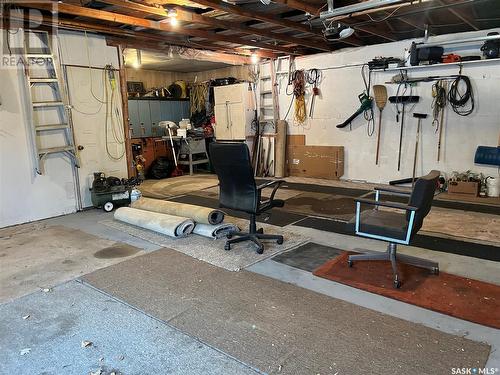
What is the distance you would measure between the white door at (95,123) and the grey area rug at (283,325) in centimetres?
288

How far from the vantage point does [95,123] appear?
565cm

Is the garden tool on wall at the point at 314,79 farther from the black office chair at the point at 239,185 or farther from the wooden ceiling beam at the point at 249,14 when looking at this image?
the black office chair at the point at 239,185

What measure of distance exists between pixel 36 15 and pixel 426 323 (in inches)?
210

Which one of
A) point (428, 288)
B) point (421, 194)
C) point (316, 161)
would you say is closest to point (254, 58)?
point (316, 161)

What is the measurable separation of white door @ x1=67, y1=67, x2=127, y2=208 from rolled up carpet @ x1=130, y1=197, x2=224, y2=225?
54.1 inches

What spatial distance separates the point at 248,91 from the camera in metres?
8.11

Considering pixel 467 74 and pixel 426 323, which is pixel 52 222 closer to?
pixel 426 323

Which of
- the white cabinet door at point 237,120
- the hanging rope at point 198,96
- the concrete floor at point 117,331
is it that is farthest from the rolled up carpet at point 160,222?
the hanging rope at point 198,96

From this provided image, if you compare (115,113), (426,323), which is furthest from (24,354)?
(115,113)

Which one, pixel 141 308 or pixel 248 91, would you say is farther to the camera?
pixel 248 91

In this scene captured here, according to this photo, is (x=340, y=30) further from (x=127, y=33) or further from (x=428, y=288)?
(x=428, y=288)

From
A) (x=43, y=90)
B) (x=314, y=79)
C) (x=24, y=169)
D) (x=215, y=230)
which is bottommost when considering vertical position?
(x=215, y=230)

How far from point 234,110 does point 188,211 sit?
436 cm

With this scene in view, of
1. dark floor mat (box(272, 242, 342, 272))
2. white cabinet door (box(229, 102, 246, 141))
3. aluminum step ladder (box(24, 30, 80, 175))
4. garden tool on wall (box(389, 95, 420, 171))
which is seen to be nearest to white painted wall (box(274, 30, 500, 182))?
garden tool on wall (box(389, 95, 420, 171))
